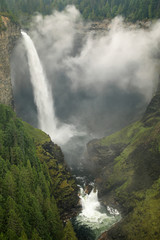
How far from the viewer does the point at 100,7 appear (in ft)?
482

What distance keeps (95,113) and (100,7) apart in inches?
2775

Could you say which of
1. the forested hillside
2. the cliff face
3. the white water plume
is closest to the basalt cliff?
the cliff face

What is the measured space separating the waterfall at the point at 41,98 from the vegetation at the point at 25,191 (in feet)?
129

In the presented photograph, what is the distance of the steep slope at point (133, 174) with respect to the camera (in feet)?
180

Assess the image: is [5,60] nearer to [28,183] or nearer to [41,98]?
[41,98]

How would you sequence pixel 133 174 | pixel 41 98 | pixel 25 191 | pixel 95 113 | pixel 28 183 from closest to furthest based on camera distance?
pixel 25 191, pixel 28 183, pixel 133 174, pixel 41 98, pixel 95 113

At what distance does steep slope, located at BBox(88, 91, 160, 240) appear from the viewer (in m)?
54.9

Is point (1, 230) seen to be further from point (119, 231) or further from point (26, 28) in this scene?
point (26, 28)

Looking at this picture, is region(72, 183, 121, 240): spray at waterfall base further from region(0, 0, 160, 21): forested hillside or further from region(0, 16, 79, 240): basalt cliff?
region(0, 0, 160, 21): forested hillside

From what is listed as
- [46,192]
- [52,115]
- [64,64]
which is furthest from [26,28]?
[46,192]

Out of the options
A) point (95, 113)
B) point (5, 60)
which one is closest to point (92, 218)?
point (5, 60)

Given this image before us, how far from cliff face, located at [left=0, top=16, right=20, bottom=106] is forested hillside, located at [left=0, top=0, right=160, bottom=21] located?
115 feet

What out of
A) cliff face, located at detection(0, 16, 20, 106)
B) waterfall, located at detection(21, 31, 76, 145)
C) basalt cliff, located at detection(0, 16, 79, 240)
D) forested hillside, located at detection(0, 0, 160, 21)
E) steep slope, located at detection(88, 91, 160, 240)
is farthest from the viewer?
forested hillside, located at detection(0, 0, 160, 21)

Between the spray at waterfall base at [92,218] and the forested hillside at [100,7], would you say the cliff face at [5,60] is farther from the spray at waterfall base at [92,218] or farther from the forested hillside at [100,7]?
the spray at waterfall base at [92,218]
